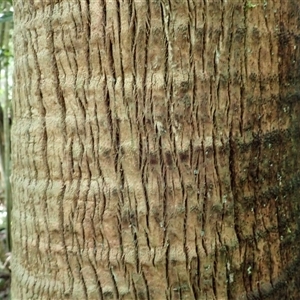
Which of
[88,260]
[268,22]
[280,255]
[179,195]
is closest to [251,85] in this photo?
[268,22]

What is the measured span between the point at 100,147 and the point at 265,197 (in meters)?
0.38

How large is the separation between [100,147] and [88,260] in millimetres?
241

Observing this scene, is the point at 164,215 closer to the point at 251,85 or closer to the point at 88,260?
the point at 88,260

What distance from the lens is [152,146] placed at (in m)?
1.03

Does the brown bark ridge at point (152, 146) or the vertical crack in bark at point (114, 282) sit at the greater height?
the brown bark ridge at point (152, 146)

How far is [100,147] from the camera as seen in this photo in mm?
1036

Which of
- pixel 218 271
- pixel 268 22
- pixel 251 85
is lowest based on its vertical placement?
pixel 218 271

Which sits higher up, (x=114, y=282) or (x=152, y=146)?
(x=152, y=146)

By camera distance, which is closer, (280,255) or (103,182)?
(103,182)

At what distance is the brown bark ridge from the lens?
1025mm

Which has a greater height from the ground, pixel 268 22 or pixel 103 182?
pixel 268 22

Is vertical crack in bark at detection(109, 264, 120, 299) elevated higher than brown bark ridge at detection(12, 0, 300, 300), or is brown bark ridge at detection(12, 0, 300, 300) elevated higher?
brown bark ridge at detection(12, 0, 300, 300)

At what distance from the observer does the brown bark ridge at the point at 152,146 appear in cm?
103

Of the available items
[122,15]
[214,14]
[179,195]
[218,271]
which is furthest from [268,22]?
[218,271]
